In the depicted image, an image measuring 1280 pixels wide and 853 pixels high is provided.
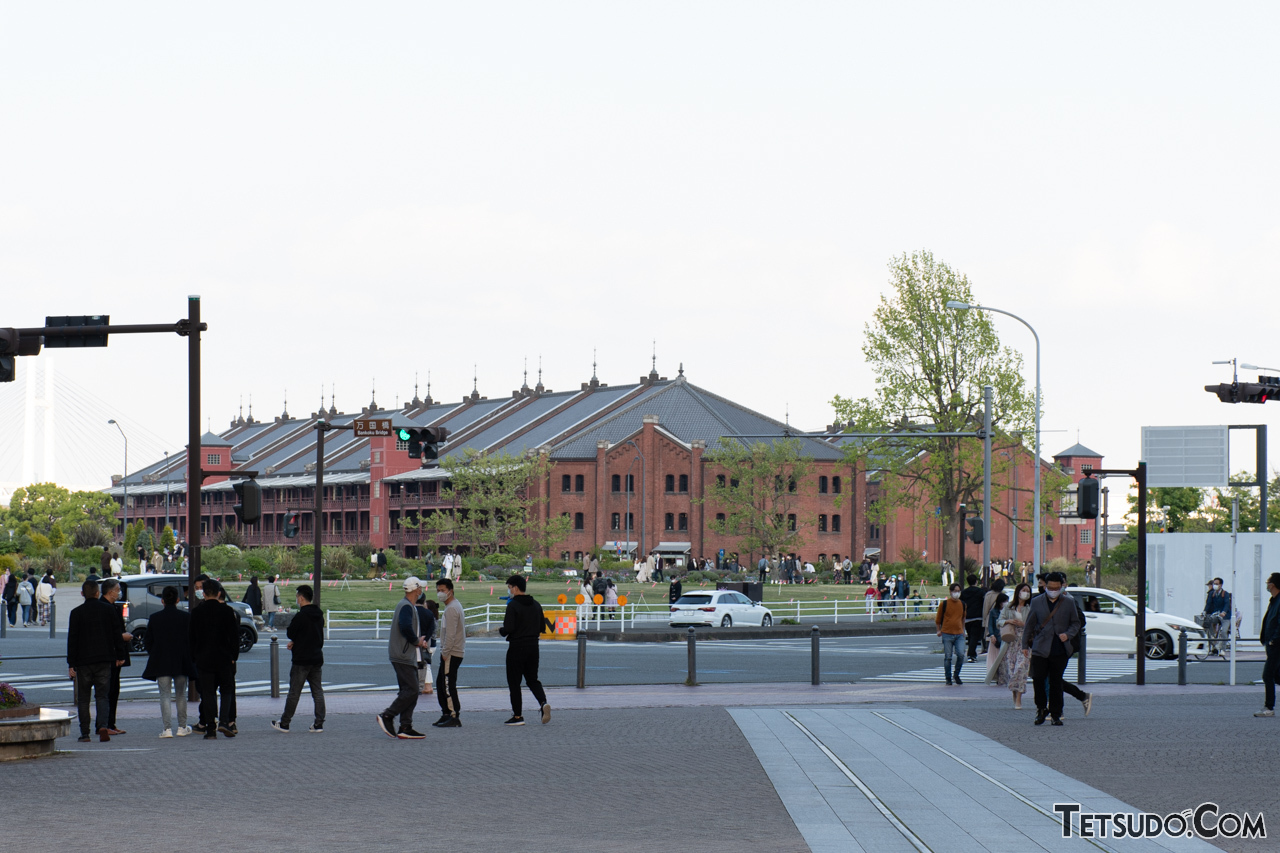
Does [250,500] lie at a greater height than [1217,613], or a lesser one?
greater

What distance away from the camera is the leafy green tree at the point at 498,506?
91.1 m

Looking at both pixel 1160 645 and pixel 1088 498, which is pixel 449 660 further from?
pixel 1160 645

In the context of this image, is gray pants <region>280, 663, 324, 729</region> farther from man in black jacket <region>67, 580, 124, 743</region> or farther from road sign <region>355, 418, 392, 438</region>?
road sign <region>355, 418, 392, 438</region>

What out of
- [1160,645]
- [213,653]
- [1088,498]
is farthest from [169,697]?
[1160,645]

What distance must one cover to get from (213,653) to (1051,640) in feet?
29.8

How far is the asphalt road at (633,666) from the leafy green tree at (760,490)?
162ft

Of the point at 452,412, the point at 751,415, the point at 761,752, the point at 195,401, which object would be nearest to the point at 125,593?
the point at 195,401

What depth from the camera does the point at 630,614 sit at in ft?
149

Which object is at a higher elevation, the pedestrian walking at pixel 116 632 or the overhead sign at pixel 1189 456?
the overhead sign at pixel 1189 456

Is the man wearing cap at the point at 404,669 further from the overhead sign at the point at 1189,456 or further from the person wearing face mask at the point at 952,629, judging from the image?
the overhead sign at the point at 1189,456

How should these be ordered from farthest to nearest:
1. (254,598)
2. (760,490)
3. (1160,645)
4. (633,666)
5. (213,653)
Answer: (760,490)
(254,598)
(1160,645)
(633,666)
(213,653)

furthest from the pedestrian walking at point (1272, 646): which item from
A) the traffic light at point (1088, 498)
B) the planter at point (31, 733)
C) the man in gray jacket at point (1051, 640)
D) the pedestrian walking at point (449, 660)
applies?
the planter at point (31, 733)

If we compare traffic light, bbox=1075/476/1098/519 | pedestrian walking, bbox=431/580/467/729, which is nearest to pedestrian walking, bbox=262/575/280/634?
traffic light, bbox=1075/476/1098/519

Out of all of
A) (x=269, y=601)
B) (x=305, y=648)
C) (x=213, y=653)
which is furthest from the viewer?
(x=269, y=601)
